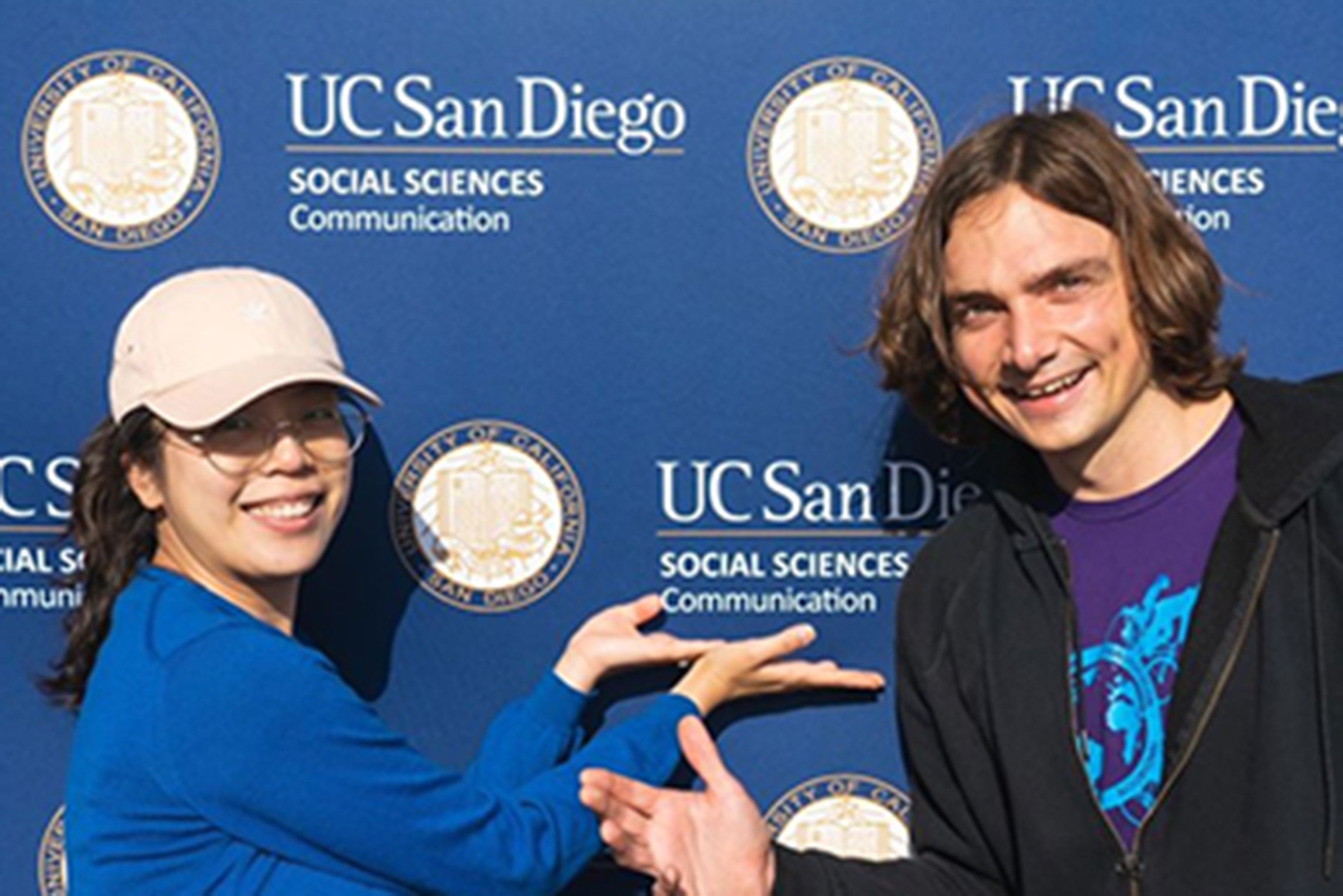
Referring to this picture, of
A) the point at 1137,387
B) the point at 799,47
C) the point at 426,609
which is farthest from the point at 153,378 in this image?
the point at 1137,387

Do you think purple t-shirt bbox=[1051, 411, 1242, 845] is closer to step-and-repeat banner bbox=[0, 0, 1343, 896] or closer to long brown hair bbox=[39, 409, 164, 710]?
step-and-repeat banner bbox=[0, 0, 1343, 896]

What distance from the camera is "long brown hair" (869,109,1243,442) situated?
170 cm

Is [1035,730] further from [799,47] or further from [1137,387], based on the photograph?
[799,47]

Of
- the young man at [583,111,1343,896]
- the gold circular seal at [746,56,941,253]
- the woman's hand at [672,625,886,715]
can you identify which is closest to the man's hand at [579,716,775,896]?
the young man at [583,111,1343,896]

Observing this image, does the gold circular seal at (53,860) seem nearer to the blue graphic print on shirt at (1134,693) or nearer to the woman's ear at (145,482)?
the woman's ear at (145,482)

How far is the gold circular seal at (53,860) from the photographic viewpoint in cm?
216

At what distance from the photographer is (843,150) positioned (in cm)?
208

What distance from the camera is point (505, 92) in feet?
6.84

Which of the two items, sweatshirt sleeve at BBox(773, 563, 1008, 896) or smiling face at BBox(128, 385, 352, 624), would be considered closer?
smiling face at BBox(128, 385, 352, 624)

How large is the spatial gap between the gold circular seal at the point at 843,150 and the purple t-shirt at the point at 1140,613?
561 mm

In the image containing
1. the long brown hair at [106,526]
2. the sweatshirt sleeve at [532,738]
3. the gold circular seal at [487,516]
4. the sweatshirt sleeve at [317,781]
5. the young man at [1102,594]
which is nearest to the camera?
the sweatshirt sleeve at [317,781]

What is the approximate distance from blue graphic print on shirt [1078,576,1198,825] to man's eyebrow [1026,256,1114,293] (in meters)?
0.37

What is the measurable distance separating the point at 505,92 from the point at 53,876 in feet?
4.31

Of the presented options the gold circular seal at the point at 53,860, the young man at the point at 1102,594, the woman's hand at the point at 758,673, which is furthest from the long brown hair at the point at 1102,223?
the gold circular seal at the point at 53,860
